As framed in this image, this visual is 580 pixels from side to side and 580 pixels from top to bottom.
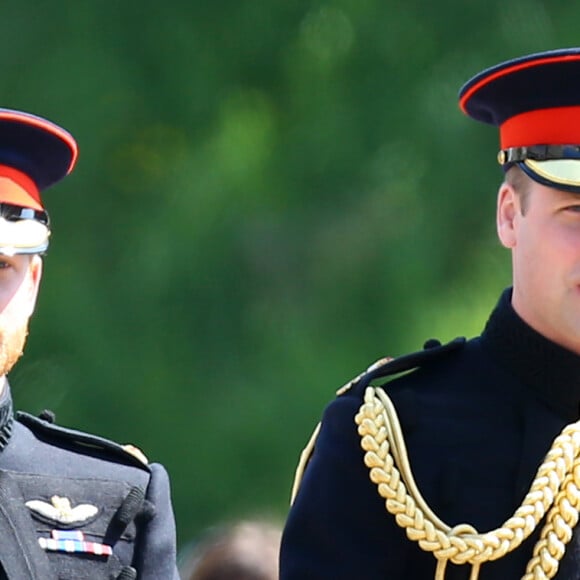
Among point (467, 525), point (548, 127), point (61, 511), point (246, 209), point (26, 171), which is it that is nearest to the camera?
point (467, 525)

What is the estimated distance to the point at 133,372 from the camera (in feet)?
16.0

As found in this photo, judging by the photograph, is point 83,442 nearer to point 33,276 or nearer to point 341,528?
point 33,276

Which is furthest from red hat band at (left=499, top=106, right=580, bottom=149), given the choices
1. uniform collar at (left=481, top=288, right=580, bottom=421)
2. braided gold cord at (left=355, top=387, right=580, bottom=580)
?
braided gold cord at (left=355, top=387, right=580, bottom=580)

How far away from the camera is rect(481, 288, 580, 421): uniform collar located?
8.27 ft

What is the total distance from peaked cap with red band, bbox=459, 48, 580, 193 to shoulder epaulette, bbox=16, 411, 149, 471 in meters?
0.82

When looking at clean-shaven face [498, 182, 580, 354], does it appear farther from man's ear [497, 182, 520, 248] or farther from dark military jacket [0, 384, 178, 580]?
dark military jacket [0, 384, 178, 580]

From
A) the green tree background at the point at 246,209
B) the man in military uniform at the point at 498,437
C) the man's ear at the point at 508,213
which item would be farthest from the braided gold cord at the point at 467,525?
the green tree background at the point at 246,209

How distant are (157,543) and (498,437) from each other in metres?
0.68

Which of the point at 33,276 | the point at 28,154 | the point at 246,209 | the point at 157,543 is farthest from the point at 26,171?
the point at 246,209

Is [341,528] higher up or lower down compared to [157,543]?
higher up

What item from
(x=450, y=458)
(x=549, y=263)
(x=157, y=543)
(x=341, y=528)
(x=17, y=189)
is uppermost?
(x=549, y=263)

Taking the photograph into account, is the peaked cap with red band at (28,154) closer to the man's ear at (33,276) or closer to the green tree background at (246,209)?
the man's ear at (33,276)

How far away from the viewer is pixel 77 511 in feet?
9.74

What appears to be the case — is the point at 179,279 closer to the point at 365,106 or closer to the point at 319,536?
the point at 365,106
